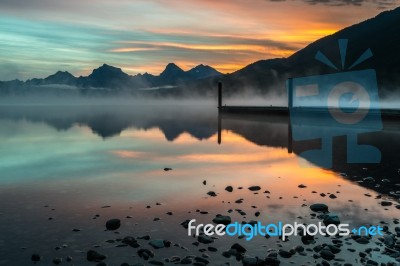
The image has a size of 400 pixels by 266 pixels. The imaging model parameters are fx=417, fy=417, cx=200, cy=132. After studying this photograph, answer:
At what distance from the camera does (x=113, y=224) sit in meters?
14.0

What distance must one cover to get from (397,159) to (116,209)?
21387 millimetres

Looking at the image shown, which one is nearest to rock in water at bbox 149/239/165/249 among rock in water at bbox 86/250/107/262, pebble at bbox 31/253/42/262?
rock in water at bbox 86/250/107/262

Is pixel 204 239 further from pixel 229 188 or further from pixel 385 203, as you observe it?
pixel 385 203

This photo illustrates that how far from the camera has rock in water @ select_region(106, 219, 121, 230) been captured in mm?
13883

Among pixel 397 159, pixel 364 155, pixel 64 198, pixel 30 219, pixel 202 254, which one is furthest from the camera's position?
pixel 364 155

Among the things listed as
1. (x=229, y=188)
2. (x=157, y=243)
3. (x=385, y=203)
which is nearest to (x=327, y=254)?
(x=157, y=243)

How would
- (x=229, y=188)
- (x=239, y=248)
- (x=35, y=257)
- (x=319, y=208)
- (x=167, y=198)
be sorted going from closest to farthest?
(x=35, y=257) → (x=239, y=248) → (x=319, y=208) → (x=167, y=198) → (x=229, y=188)

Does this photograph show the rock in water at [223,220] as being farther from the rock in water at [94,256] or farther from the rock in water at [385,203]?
the rock in water at [385,203]

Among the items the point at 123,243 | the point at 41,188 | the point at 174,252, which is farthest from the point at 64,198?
the point at 174,252

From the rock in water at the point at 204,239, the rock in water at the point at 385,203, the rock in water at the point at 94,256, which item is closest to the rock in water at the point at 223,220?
the rock in water at the point at 204,239

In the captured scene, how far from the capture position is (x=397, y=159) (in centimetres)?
2919

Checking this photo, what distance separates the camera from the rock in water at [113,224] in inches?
547

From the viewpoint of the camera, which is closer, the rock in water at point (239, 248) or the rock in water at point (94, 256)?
the rock in water at point (94, 256)

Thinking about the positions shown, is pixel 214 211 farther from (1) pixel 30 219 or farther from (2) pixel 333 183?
(2) pixel 333 183
